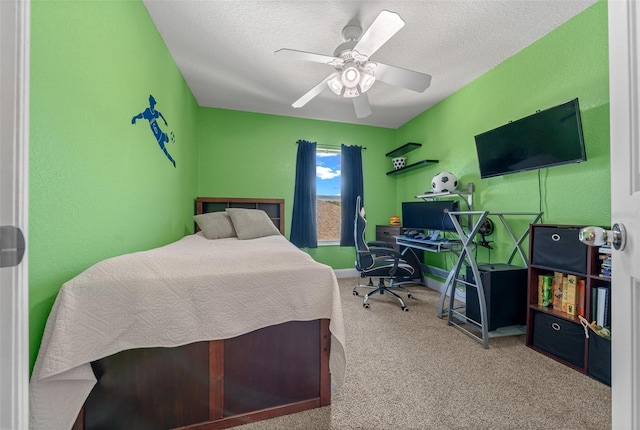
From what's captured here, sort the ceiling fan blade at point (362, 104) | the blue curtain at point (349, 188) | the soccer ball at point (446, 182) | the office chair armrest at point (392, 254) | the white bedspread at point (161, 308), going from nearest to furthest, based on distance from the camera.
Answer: the white bedspread at point (161, 308) → the ceiling fan blade at point (362, 104) → the office chair armrest at point (392, 254) → the soccer ball at point (446, 182) → the blue curtain at point (349, 188)

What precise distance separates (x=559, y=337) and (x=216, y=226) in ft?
10.2

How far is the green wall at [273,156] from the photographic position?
Result: 3.61 metres

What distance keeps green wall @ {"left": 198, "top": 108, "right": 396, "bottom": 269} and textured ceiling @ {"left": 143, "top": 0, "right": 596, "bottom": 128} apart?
2.11 feet

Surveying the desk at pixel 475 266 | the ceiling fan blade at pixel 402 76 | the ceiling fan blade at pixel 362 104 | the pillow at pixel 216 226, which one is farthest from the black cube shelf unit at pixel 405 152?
the pillow at pixel 216 226

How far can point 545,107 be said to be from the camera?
6.95 ft

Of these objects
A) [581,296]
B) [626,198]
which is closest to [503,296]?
[581,296]

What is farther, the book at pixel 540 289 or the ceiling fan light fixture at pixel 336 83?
the ceiling fan light fixture at pixel 336 83

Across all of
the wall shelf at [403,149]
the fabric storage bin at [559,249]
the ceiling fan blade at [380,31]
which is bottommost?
the fabric storage bin at [559,249]

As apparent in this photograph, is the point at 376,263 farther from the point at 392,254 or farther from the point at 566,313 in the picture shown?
the point at 566,313

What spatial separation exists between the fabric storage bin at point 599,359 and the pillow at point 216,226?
3030mm

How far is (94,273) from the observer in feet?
3.33

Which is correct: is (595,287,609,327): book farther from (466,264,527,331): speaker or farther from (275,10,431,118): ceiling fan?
(275,10,431,118): ceiling fan

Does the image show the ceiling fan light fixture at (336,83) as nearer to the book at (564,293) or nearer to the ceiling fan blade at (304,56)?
the ceiling fan blade at (304,56)

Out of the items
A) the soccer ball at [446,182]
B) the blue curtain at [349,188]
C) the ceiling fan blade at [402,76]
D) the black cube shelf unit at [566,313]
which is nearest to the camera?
the black cube shelf unit at [566,313]
